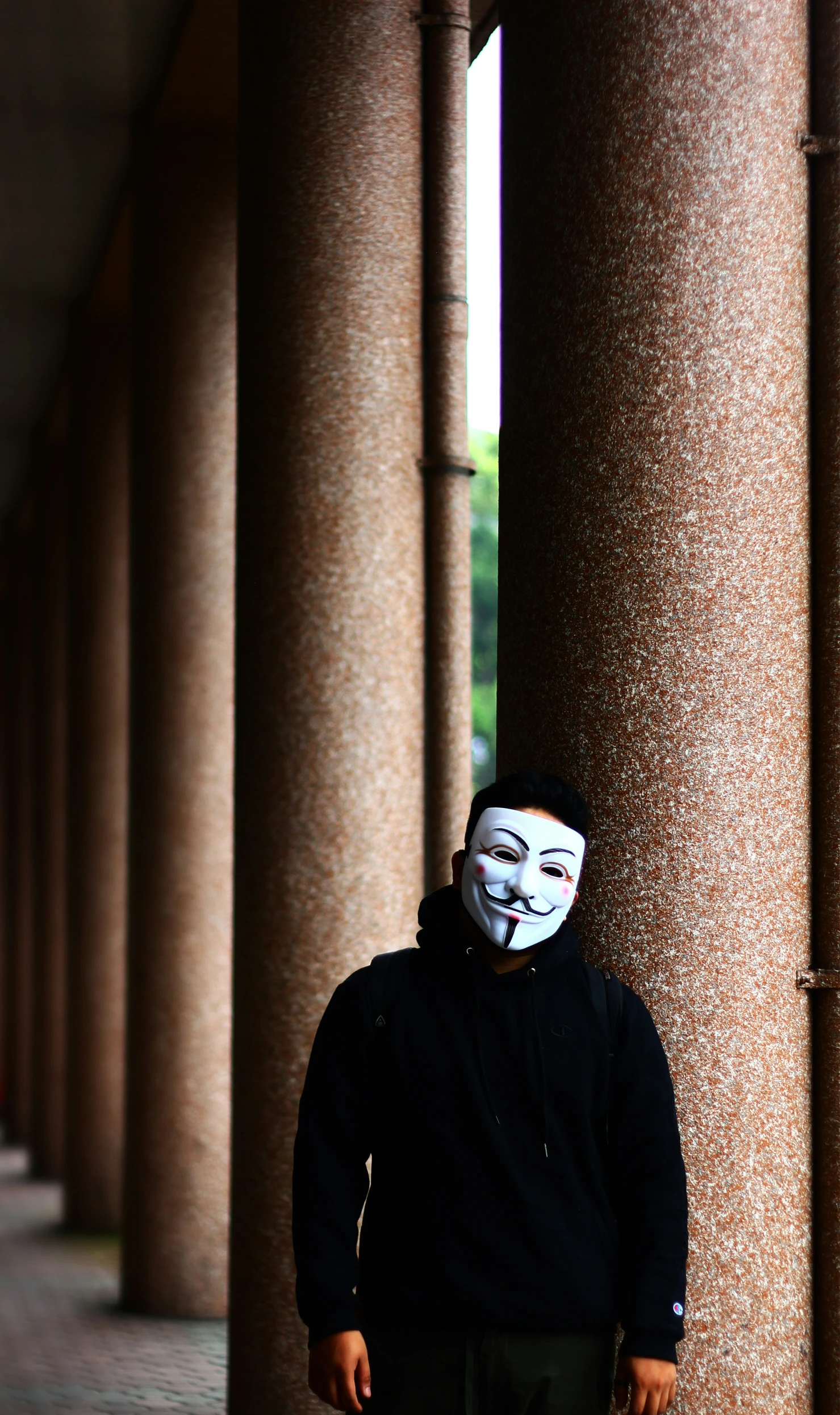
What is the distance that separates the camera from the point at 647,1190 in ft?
11.2

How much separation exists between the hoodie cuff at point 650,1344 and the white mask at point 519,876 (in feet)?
2.43

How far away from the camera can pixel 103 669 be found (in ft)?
A: 50.7

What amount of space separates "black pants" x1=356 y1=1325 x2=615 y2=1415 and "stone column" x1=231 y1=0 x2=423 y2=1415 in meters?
3.44

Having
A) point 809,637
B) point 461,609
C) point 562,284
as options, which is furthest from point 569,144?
point 461,609

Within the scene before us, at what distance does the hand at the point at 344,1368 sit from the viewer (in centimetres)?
336

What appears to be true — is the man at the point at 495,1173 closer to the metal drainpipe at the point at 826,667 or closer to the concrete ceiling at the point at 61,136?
the metal drainpipe at the point at 826,667

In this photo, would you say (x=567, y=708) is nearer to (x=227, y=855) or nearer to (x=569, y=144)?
(x=569, y=144)

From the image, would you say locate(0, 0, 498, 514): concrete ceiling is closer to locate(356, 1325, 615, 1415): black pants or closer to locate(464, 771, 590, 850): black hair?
locate(464, 771, 590, 850): black hair

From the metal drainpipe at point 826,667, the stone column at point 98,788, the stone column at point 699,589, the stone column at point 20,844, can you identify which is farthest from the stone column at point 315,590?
the stone column at point 20,844

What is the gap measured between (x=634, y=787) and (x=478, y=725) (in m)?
37.8

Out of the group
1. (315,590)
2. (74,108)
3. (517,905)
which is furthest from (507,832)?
(74,108)

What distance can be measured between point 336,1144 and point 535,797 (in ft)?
2.59

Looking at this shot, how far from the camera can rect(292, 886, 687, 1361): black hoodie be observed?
3352mm

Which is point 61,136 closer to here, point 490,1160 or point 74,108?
point 74,108
